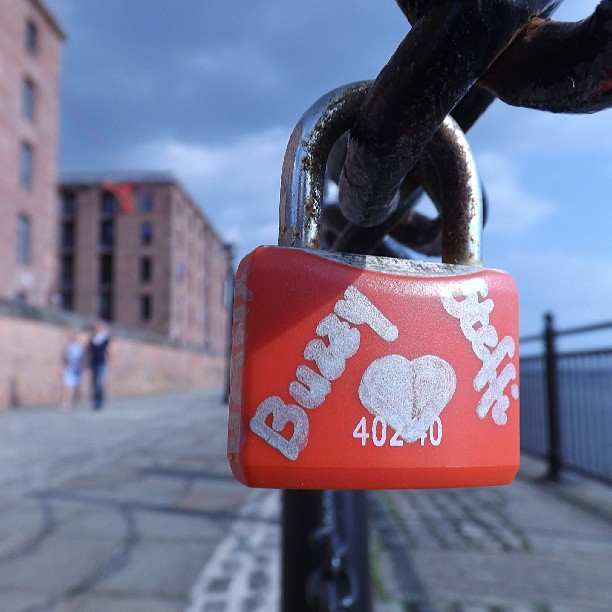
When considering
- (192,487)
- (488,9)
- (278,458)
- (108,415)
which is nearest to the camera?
(488,9)

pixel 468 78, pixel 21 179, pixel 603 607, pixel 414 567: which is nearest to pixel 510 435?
pixel 468 78

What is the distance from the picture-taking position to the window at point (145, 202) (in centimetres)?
4691

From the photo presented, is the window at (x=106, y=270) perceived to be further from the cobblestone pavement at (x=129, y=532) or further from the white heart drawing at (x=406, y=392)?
the white heart drawing at (x=406, y=392)

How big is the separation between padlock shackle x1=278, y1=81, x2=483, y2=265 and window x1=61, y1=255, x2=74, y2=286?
5144cm

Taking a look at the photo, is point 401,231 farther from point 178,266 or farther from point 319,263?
point 178,266

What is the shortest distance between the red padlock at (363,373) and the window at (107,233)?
166ft

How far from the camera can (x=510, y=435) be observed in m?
0.57

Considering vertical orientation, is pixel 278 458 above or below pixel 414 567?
above

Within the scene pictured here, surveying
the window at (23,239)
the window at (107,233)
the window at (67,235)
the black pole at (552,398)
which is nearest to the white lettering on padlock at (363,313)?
the black pole at (552,398)

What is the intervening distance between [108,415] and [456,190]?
36.8 feet

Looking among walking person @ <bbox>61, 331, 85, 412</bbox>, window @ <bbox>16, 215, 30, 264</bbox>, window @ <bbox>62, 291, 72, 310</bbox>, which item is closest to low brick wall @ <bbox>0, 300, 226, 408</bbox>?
walking person @ <bbox>61, 331, 85, 412</bbox>

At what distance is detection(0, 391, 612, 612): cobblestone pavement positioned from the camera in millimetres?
2502

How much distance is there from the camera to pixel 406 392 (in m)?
0.51

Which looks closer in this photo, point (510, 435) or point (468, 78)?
point (468, 78)
